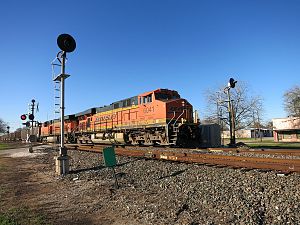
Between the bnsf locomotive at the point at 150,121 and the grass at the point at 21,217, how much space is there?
32.0 ft

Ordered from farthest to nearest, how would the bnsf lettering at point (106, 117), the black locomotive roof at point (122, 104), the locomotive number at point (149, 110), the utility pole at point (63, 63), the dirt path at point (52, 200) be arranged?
the bnsf lettering at point (106, 117) < the black locomotive roof at point (122, 104) < the locomotive number at point (149, 110) < the utility pole at point (63, 63) < the dirt path at point (52, 200)

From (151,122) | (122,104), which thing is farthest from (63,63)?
(122,104)

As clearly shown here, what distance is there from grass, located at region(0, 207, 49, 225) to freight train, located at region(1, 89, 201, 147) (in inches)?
386

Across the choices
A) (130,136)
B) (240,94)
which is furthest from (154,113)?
(240,94)

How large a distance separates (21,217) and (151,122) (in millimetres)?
13225

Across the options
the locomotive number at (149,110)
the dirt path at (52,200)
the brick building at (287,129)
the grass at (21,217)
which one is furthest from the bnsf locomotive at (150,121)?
the brick building at (287,129)

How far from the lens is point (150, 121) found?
1805 centimetres

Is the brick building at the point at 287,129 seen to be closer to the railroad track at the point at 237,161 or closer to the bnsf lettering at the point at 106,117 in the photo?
A: the bnsf lettering at the point at 106,117

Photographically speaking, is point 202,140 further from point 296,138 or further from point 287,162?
point 296,138

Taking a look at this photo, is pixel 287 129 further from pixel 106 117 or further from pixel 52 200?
pixel 52 200

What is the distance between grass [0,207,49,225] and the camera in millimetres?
4656

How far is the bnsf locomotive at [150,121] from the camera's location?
16.9m

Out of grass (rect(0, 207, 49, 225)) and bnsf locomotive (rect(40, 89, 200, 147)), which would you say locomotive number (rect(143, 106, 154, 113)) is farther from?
grass (rect(0, 207, 49, 225))

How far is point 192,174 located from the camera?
7.36 meters
